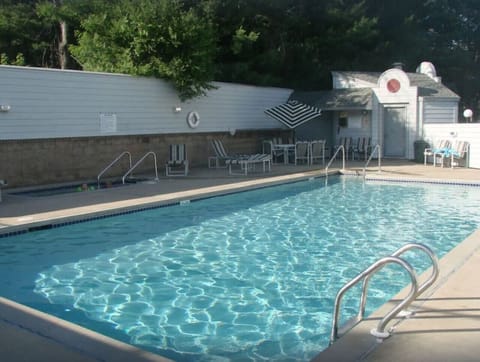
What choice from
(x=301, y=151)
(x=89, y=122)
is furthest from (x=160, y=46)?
(x=301, y=151)

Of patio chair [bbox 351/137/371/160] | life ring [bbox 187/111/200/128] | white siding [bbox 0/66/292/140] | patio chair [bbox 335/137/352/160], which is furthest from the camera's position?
patio chair [bbox 335/137/352/160]

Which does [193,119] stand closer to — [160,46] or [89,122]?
[160,46]

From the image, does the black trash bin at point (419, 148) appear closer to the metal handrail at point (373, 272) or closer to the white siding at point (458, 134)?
the white siding at point (458, 134)

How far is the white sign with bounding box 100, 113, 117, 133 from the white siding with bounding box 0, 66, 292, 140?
0.10 metres

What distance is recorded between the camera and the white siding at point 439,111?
59.6 ft

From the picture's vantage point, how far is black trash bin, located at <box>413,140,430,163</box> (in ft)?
57.9

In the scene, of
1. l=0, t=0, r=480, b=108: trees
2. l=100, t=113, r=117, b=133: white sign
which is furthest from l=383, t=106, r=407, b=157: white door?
l=100, t=113, r=117, b=133: white sign

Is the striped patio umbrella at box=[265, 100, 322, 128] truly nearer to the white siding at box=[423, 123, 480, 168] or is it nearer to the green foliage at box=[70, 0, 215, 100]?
the green foliage at box=[70, 0, 215, 100]

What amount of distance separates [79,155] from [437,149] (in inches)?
415

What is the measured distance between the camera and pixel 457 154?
635 inches

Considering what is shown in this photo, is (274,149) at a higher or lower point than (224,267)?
higher

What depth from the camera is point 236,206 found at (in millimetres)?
11008

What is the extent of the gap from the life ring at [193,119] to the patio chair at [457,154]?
7.43 meters

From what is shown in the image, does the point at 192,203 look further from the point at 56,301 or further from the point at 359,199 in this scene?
the point at 56,301
